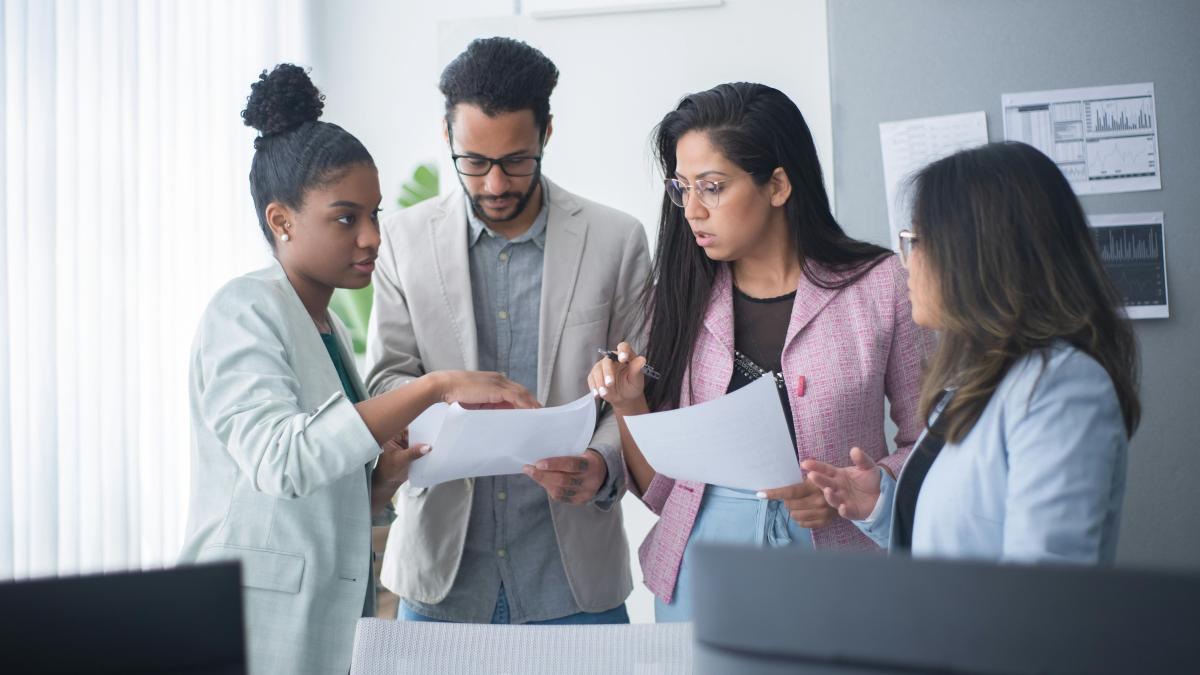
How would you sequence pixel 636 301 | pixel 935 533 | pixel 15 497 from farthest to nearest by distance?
1. pixel 15 497
2. pixel 636 301
3. pixel 935 533

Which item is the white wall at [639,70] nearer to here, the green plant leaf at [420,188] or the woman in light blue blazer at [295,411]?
the green plant leaf at [420,188]

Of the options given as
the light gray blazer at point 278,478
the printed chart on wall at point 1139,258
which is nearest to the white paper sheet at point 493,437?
the light gray blazer at point 278,478

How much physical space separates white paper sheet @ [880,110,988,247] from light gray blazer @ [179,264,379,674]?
182cm

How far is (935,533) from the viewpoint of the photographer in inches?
Answer: 48.5

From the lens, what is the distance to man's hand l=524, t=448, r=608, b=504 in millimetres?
1757

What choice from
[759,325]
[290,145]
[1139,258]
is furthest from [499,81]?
[1139,258]

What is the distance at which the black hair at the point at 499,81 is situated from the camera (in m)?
1.90

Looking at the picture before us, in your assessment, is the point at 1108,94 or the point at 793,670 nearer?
the point at 793,670

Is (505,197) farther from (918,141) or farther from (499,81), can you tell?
(918,141)

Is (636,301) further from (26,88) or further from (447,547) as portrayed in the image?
(26,88)

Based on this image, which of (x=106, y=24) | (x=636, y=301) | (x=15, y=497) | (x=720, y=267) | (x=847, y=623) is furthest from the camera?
(x=106, y=24)

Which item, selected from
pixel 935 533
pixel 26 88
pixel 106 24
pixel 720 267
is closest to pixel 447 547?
pixel 720 267

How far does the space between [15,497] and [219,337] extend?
4.50 ft

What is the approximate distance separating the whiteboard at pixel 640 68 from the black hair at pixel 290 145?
1.83 metres
